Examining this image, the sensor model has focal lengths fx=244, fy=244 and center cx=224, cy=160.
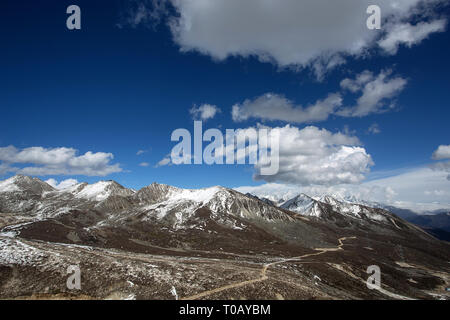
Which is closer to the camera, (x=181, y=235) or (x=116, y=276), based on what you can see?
(x=116, y=276)

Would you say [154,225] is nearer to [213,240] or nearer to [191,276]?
[213,240]

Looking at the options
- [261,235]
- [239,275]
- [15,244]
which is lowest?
[261,235]

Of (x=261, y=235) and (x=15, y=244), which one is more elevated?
(x=15, y=244)

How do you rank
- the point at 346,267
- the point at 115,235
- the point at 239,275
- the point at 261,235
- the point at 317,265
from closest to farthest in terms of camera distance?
the point at 239,275 → the point at 317,265 → the point at 346,267 → the point at 115,235 → the point at 261,235

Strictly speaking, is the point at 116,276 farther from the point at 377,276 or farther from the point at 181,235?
the point at 181,235

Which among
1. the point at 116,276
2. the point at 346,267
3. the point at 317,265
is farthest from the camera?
the point at 346,267
